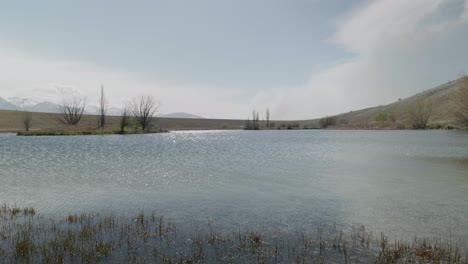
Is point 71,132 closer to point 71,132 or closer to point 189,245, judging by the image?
point 71,132

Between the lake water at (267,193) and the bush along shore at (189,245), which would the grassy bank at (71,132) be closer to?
the lake water at (267,193)

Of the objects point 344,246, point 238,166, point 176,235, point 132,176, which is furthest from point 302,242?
point 238,166

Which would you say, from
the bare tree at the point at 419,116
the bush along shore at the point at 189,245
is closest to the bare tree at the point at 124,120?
the bush along shore at the point at 189,245

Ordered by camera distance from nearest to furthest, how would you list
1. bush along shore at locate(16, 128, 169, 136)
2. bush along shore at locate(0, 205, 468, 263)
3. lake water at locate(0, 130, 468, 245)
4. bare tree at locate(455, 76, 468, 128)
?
bush along shore at locate(0, 205, 468, 263) → lake water at locate(0, 130, 468, 245) → bare tree at locate(455, 76, 468, 128) → bush along shore at locate(16, 128, 169, 136)

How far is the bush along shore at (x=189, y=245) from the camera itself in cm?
833

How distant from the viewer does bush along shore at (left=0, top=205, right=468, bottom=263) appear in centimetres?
833

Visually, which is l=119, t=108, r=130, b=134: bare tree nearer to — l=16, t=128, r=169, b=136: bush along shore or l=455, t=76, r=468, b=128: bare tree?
l=16, t=128, r=169, b=136: bush along shore

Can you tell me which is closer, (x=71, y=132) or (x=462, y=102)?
(x=462, y=102)

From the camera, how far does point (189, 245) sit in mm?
9438

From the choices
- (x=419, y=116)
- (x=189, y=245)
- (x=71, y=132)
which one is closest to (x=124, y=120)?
(x=71, y=132)

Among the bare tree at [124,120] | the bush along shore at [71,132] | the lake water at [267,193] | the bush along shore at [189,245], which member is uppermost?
the bare tree at [124,120]

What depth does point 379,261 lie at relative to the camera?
27.0ft

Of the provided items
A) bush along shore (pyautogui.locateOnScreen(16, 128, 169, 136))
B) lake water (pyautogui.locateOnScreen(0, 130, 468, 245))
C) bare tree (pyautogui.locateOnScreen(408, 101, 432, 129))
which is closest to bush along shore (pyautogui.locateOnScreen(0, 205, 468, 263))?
lake water (pyautogui.locateOnScreen(0, 130, 468, 245))

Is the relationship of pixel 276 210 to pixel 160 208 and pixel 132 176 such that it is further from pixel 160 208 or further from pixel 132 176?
pixel 132 176
